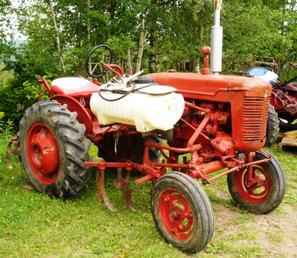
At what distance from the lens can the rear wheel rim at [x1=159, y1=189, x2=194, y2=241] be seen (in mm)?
3916

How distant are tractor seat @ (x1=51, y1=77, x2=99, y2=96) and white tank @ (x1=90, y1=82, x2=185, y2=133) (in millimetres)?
862

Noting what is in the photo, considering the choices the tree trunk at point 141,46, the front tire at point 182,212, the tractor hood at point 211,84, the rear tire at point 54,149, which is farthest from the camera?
the tree trunk at point 141,46

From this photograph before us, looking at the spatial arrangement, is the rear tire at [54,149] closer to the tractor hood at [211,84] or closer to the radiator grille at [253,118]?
the tractor hood at [211,84]

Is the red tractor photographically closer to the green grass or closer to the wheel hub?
the wheel hub

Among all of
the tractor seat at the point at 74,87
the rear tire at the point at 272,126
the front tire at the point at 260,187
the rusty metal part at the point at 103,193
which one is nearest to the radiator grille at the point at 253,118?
the front tire at the point at 260,187

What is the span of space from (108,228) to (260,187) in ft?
4.95

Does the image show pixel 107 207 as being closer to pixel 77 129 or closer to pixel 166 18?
pixel 77 129

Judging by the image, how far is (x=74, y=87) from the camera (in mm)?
5191

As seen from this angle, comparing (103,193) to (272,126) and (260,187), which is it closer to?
(260,187)

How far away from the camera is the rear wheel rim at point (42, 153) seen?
481 centimetres

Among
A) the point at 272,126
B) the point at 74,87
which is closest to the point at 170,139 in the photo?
the point at 74,87

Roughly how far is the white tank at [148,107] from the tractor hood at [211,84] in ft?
1.39

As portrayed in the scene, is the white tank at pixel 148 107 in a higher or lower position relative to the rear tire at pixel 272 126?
higher

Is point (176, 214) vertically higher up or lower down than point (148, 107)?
lower down
